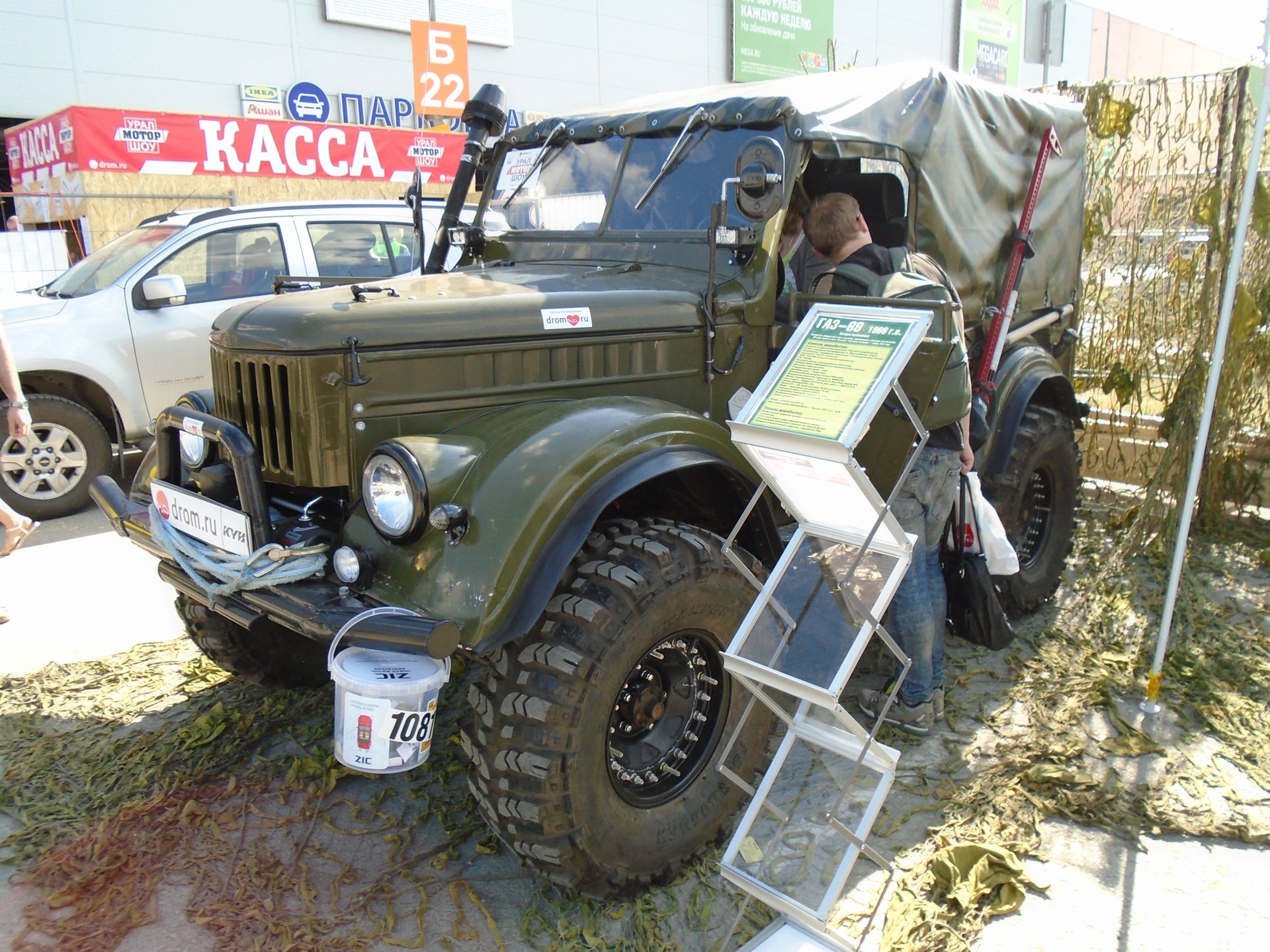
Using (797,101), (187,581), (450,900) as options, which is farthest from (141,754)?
(797,101)

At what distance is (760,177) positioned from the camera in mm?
3039

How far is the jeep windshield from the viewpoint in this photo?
139 inches

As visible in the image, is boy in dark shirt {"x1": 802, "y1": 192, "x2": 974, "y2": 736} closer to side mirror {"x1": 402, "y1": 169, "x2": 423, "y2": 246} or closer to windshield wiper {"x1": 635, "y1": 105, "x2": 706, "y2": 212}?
windshield wiper {"x1": 635, "y1": 105, "x2": 706, "y2": 212}

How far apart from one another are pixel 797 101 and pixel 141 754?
3.33 metres

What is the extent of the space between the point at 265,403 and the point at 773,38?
25112mm

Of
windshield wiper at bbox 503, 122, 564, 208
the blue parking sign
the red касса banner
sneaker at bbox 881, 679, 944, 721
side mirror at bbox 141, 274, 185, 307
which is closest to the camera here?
sneaker at bbox 881, 679, 944, 721

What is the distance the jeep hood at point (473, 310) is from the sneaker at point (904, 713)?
1.59 m

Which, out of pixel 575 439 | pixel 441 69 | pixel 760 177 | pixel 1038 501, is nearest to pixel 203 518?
pixel 575 439

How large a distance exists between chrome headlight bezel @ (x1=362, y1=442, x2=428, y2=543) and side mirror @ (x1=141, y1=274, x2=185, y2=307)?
452 cm

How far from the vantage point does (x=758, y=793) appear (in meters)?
2.52

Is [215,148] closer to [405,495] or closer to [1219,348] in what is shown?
[405,495]

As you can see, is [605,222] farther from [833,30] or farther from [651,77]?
[833,30]

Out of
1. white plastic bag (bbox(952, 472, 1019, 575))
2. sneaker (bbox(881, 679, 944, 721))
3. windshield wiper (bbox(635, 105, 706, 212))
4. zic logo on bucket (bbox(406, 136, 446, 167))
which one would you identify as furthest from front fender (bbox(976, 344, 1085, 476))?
zic logo on bucket (bbox(406, 136, 446, 167))

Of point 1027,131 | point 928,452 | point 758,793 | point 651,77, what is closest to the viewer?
point 758,793
